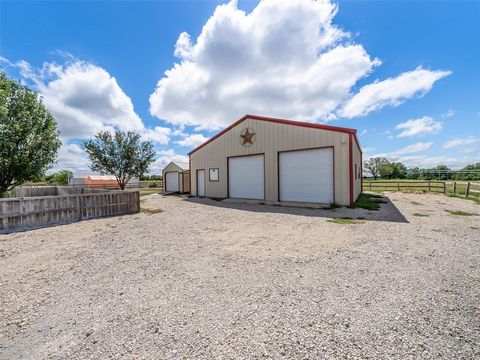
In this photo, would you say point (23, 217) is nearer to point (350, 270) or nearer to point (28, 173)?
point (28, 173)

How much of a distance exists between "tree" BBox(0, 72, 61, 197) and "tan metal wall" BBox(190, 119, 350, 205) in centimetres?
932

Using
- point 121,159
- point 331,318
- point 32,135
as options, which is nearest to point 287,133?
point 331,318

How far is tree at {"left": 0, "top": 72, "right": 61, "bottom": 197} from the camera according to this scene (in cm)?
944

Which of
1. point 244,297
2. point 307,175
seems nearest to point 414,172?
point 307,175

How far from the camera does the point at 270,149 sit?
42.6ft

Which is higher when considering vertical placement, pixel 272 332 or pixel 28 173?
pixel 28 173

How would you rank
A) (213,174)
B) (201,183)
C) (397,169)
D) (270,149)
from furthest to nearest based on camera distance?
(397,169), (201,183), (213,174), (270,149)

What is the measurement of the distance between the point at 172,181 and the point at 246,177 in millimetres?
13488

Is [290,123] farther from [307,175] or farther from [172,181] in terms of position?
[172,181]

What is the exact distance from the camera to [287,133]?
40.2 feet

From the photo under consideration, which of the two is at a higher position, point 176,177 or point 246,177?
point 176,177

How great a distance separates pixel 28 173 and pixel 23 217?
4538mm

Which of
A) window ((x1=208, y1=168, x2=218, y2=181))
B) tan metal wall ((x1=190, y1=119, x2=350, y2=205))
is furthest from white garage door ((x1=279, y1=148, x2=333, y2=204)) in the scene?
window ((x1=208, y1=168, x2=218, y2=181))

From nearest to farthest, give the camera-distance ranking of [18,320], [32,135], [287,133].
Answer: [18,320] < [32,135] < [287,133]
